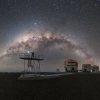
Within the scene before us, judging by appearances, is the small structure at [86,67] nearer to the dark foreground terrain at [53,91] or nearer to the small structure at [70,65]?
the small structure at [70,65]

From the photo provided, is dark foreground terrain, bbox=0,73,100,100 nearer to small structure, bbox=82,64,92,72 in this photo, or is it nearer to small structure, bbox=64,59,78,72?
small structure, bbox=64,59,78,72

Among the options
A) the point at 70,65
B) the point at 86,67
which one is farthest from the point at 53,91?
A: the point at 86,67

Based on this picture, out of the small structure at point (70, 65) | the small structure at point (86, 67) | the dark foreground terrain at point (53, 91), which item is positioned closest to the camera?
the dark foreground terrain at point (53, 91)

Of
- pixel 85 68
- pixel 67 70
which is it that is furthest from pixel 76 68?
pixel 85 68

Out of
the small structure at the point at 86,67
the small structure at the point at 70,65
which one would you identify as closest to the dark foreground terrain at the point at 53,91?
the small structure at the point at 70,65

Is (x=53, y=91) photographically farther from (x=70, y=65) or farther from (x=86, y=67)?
(x=86, y=67)

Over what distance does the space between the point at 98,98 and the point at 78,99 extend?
2.79 m

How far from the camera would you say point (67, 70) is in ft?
552

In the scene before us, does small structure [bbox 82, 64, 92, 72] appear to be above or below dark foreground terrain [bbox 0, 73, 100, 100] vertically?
below

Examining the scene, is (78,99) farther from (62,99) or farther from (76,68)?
(76,68)

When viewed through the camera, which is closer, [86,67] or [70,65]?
[70,65]

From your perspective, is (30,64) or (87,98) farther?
(30,64)

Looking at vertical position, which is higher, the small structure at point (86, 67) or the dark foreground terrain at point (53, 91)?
the dark foreground terrain at point (53, 91)

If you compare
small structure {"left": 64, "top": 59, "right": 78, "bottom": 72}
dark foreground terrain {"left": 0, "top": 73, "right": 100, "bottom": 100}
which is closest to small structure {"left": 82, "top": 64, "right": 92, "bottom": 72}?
small structure {"left": 64, "top": 59, "right": 78, "bottom": 72}
